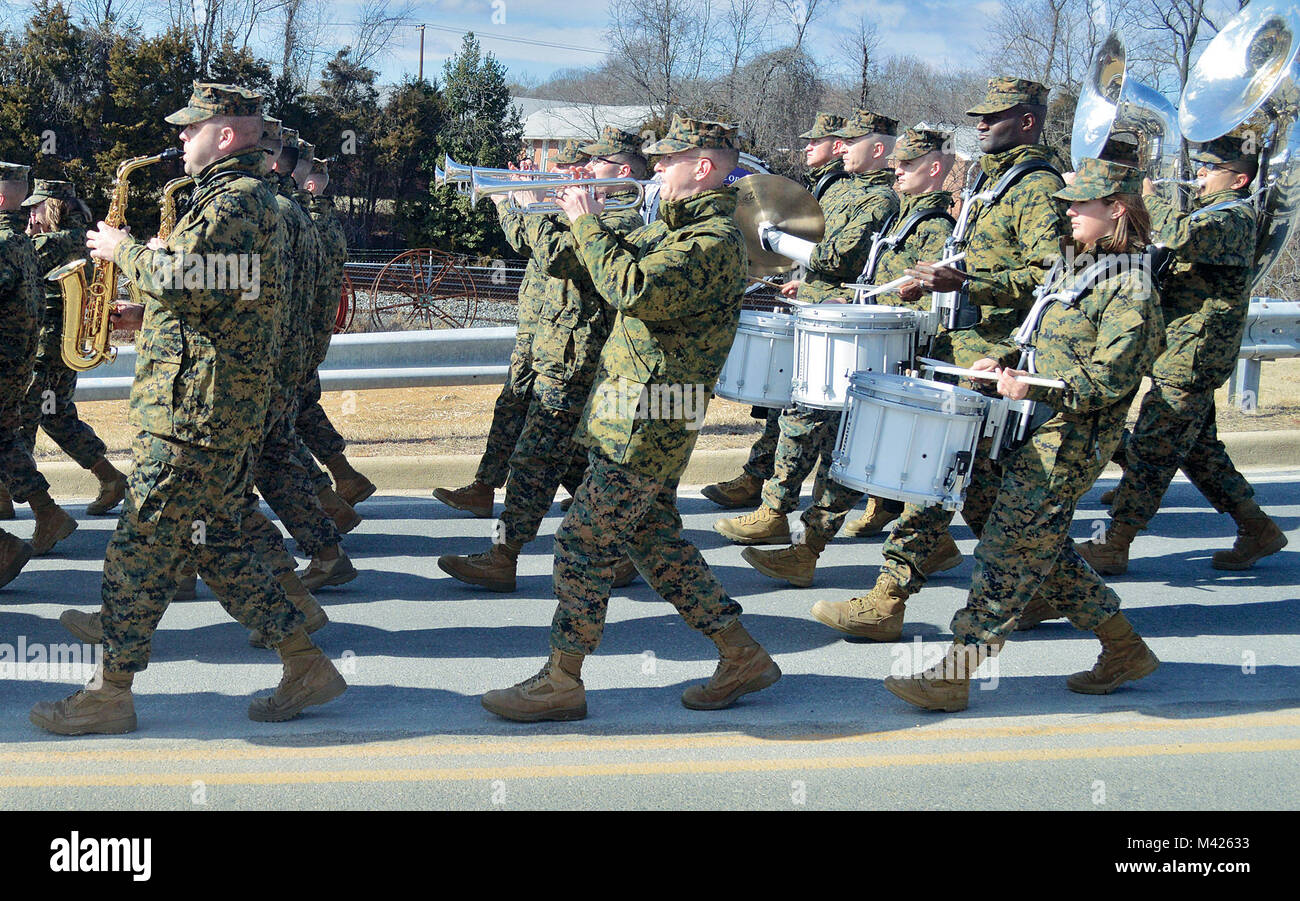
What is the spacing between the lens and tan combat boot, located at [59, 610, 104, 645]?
546 centimetres

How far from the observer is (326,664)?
15.9ft

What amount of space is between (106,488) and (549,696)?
13.7ft

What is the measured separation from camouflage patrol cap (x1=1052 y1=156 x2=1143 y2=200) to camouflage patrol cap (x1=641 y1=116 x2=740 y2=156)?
4.18 ft

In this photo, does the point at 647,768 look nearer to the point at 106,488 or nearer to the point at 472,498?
the point at 472,498

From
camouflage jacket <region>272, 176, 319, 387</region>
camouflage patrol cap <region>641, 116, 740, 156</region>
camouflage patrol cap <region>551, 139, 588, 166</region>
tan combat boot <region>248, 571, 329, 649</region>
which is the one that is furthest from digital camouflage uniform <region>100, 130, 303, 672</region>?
camouflage patrol cap <region>551, 139, 588, 166</region>

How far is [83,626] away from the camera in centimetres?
548

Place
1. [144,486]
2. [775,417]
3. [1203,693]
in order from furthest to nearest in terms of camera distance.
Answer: [775,417]
[1203,693]
[144,486]

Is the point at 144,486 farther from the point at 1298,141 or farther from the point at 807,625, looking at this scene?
the point at 1298,141

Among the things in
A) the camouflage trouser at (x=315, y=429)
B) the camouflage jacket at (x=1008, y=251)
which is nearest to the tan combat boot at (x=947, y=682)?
the camouflage jacket at (x=1008, y=251)

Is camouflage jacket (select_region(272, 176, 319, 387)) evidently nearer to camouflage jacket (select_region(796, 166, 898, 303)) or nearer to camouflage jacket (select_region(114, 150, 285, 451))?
camouflage jacket (select_region(114, 150, 285, 451))

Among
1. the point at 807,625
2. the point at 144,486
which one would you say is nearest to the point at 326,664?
the point at 144,486

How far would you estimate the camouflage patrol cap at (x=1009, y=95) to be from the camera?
19.5ft
